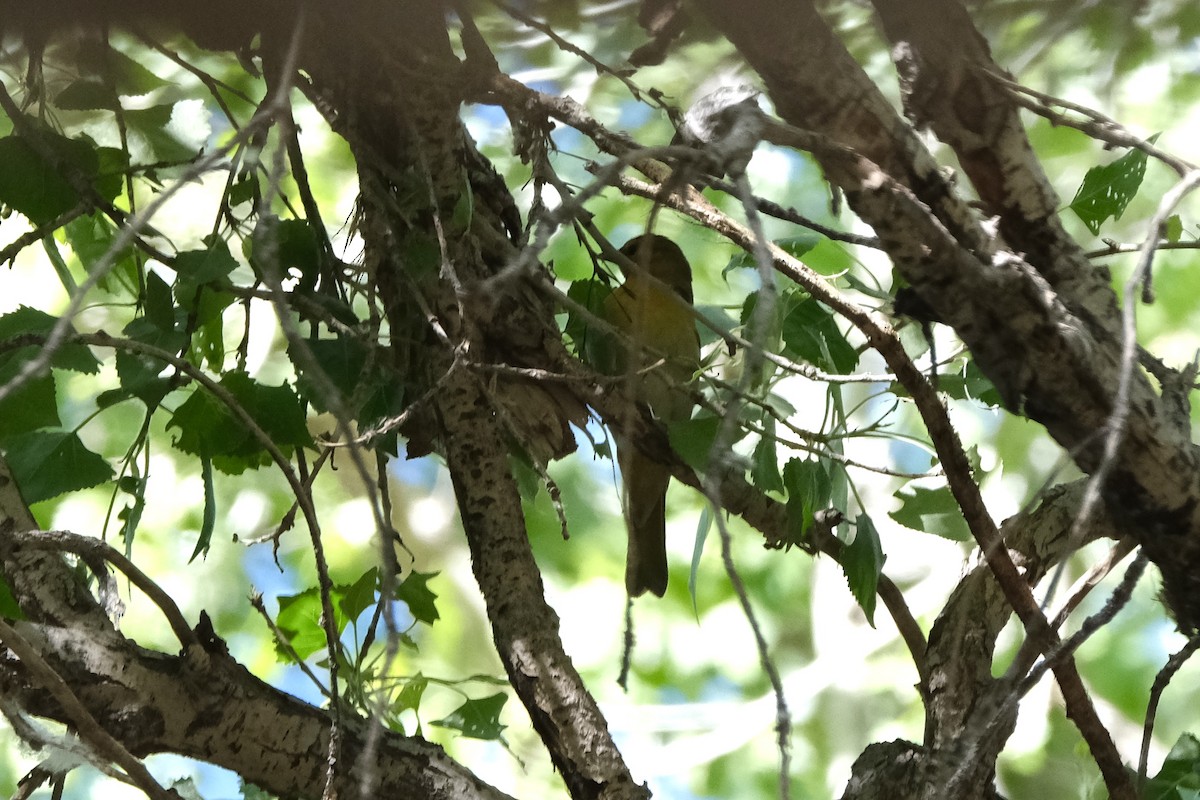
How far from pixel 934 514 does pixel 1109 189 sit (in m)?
0.33

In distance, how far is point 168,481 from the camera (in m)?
2.65

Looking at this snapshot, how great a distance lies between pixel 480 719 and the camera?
105 centimetres

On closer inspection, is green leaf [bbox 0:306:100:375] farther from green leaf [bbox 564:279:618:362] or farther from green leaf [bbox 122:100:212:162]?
green leaf [bbox 564:279:618:362]

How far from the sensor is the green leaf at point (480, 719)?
1.04m

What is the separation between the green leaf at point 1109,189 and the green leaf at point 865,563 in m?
0.32

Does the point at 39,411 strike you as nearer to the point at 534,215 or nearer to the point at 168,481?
the point at 534,215

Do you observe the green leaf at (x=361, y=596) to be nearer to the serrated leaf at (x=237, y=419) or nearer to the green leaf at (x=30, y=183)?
the serrated leaf at (x=237, y=419)

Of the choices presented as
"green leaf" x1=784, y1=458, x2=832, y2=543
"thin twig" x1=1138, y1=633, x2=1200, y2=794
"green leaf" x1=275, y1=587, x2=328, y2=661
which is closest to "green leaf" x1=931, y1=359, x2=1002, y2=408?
"green leaf" x1=784, y1=458, x2=832, y2=543

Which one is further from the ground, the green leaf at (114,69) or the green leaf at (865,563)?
the green leaf at (114,69)

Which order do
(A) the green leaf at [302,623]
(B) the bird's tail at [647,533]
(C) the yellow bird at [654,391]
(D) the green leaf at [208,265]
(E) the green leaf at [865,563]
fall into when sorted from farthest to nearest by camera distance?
(B) the bird's tail at [647,533] → (C) the yellow bird at [654,391] → (A) the green leaf at [302,623] → (E) the green leaf at [865,563] → (D) the green leaf at [208,265]

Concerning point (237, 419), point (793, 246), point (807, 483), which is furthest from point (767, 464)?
point (237, 419)

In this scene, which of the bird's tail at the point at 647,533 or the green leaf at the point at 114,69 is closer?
the green leaf at the point at 114,69

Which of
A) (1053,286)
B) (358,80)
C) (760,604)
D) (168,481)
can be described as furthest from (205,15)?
(760,604)

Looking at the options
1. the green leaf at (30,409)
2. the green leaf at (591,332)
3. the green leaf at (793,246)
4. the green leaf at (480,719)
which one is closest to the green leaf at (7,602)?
the green leaf at (30,409)
